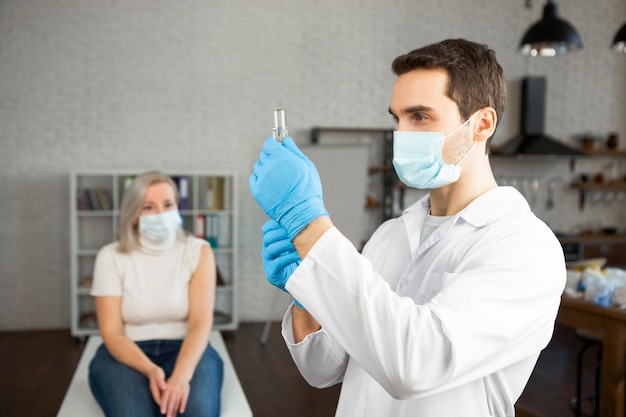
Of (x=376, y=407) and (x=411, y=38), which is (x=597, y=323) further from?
(x=411, y=38)

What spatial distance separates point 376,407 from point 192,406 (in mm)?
1239

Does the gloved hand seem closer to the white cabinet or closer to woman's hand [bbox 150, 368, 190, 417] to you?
woman's hand [bbox 150, 368, 190, 417]

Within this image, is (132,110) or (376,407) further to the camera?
(132,110)

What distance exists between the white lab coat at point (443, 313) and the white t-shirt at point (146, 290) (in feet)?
4.85

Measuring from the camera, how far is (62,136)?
535 centimetres

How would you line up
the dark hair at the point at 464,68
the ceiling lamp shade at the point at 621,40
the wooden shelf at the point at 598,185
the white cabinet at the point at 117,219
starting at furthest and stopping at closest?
the wooden shelf at the point at 598,185 → the white cabinet at the point at 117,219 → the ceiling lamp shade at the point at 621,40 → the dark hair at the point at 464,68

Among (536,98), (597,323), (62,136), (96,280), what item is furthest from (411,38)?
(96,280)

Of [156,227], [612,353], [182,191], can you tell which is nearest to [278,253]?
[156,227]

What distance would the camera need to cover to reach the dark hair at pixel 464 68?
1220mm

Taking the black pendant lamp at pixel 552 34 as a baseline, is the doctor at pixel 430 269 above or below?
below

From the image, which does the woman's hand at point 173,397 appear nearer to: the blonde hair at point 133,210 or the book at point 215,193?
the blonde hair at point 133,210

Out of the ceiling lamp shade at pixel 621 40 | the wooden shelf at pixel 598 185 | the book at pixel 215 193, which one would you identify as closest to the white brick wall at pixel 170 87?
the book at pixel 215 193

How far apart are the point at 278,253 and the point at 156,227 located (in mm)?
1849

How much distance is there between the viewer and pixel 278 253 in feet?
3.70
